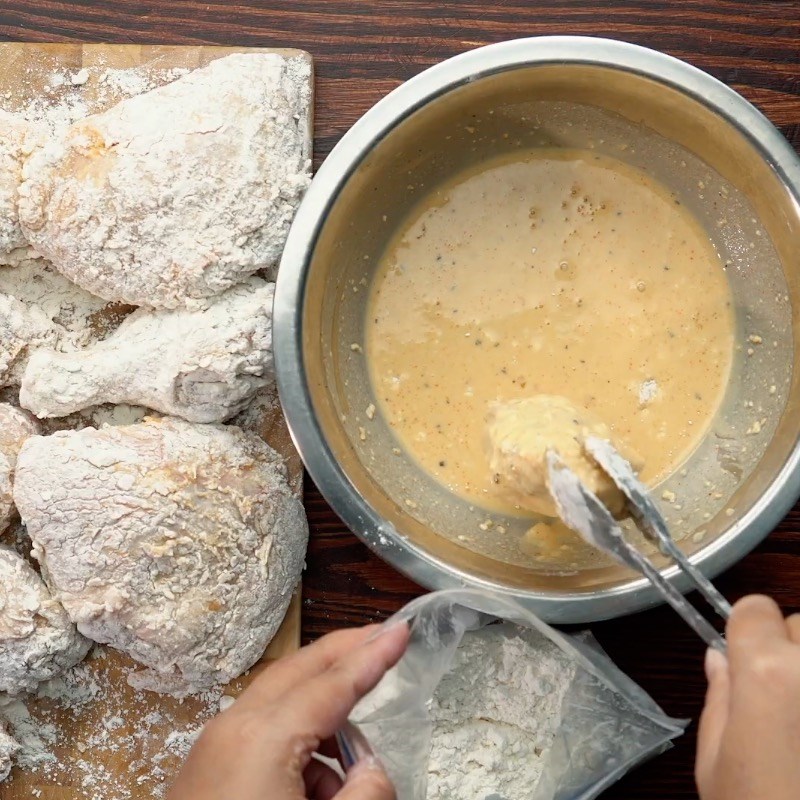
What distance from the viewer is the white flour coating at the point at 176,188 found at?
1.26 metres

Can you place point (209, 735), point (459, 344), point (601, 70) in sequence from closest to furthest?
point (209, 735), point (601, 70), point (459, 344)

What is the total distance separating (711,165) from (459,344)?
48 cm

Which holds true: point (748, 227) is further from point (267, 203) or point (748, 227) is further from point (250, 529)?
point (250, 529)

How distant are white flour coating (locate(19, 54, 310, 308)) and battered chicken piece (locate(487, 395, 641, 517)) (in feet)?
1.46

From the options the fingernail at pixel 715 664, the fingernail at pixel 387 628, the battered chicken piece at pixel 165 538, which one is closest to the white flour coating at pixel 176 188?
the battered chicken piece at pixel 165 538

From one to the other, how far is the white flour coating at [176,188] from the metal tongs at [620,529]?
561mm

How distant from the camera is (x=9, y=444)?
52.4 inches

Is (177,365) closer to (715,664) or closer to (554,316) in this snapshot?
(554,316)

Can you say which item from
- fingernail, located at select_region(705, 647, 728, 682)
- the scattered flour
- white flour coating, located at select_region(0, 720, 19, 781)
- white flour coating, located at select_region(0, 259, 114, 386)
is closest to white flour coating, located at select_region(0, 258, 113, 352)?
white flour coating, located at select_region(0, 259, 114, 386)

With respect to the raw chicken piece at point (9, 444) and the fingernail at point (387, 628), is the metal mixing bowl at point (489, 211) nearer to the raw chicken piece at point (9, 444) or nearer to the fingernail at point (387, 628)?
the fingernail at point (387, 628)

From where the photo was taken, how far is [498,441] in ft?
4.19

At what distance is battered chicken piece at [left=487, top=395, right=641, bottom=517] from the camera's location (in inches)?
46.2

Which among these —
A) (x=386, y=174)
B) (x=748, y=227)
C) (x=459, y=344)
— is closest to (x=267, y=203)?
(x=386, y=174)

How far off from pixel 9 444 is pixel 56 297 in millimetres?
249
